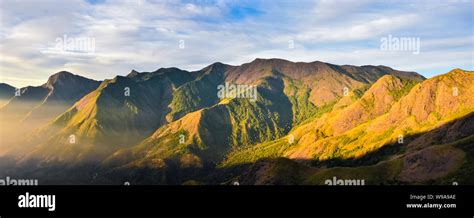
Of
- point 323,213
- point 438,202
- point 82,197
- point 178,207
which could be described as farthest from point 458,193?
point 82,197

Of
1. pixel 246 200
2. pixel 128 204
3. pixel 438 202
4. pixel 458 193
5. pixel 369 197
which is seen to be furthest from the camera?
pixel 458 193

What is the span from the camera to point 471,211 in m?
88.2

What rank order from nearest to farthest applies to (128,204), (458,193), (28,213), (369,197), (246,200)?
(28,213), (128,204), (246,200), (369,197), (458,193)

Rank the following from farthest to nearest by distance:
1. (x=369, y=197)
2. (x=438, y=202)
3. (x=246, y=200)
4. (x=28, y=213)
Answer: (x=438, y=202) → (x=369, y=197) → (x=246, y=200) → (x=28, y=213)

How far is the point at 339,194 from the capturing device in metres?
81.9

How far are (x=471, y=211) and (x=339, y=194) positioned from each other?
29.7 meters

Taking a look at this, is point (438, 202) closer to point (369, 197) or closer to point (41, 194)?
point (369, 197)

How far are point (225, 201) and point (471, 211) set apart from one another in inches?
2055

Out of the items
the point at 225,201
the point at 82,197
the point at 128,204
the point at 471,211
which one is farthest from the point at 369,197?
the point at 82,197

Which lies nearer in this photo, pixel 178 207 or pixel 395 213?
pixel 178 207

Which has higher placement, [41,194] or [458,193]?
[41,194]

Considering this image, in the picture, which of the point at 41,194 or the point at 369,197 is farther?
the point at 369,197

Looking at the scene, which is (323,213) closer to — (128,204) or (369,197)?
(369,197)

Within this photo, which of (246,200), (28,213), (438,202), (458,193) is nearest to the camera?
(28,213)
